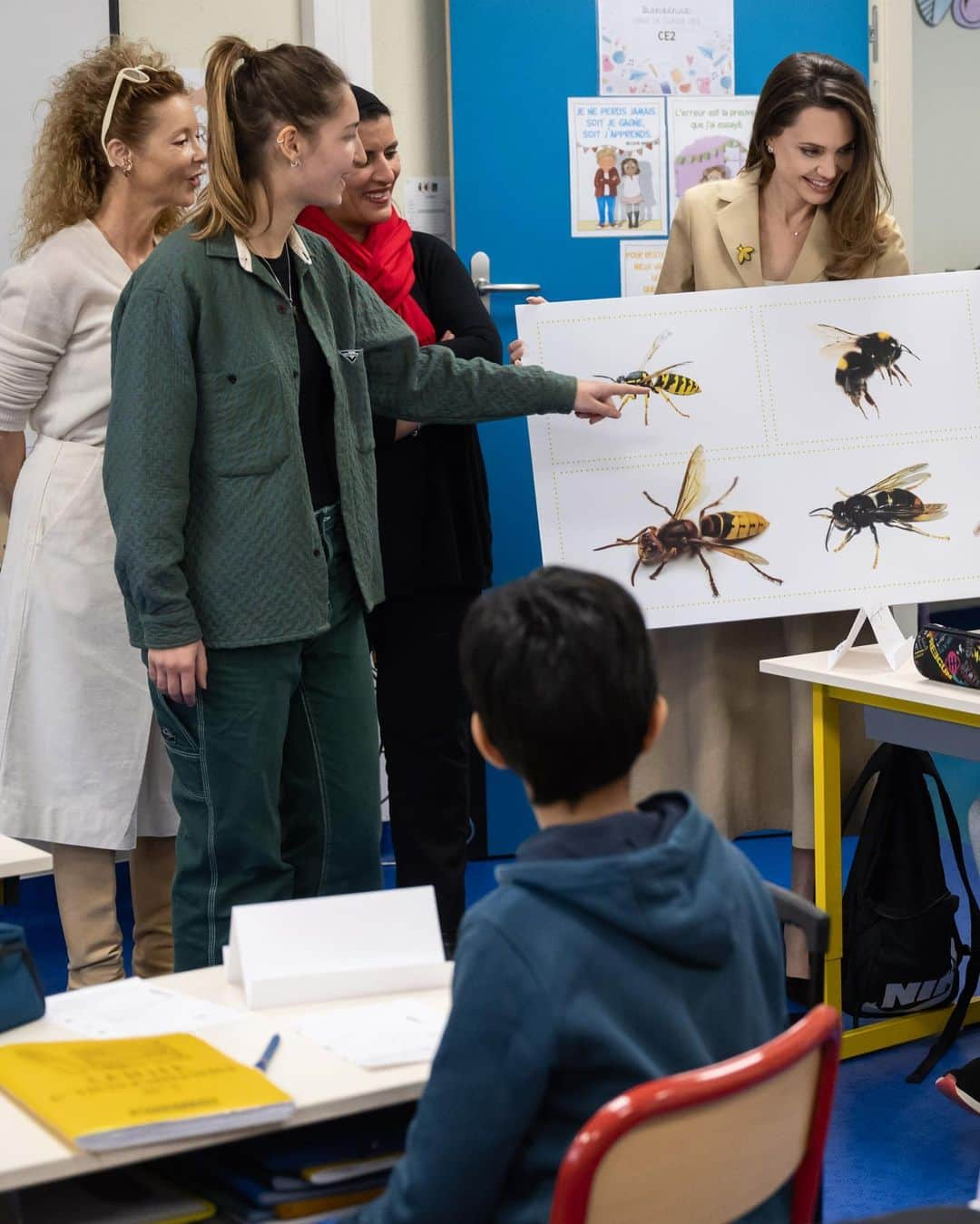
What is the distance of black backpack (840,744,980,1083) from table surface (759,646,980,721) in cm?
22

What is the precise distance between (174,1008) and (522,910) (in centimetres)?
54

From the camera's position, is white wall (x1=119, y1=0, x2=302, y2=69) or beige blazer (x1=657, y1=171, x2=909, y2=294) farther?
white wall (x1=119, y1=0, x2=302, y2=69)

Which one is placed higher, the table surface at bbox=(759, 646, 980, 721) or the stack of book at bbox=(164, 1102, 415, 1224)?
the table surface at bbox=(759, 646, 980, 721)

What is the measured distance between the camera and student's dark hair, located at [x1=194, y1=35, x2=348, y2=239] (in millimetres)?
2391

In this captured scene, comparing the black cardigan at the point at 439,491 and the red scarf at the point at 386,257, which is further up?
the red scarf at the point at 386,257

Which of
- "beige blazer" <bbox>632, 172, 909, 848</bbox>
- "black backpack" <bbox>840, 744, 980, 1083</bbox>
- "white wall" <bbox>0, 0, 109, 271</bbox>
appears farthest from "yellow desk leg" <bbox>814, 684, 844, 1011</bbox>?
"white wall" <bbox>0, 0, 109, 271</bbox>

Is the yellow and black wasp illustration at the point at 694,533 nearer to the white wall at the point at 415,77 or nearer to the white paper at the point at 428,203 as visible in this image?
the white paper at the point at 428,203

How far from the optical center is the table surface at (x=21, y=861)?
2066mm

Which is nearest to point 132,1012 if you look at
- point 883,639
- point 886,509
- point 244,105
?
point 244,105

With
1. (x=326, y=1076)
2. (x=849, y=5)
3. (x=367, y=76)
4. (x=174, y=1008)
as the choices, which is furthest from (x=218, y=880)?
(x=849, y=5)

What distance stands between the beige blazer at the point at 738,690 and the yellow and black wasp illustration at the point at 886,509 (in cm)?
23

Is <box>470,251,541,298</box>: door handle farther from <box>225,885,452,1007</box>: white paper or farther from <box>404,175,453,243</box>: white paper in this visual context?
<box>225,885,452,1007</box>: white paper

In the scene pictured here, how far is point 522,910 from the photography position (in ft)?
4.12

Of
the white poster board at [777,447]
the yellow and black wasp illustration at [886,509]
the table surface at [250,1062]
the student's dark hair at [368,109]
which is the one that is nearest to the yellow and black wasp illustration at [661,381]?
the white poster board at [777,447]
